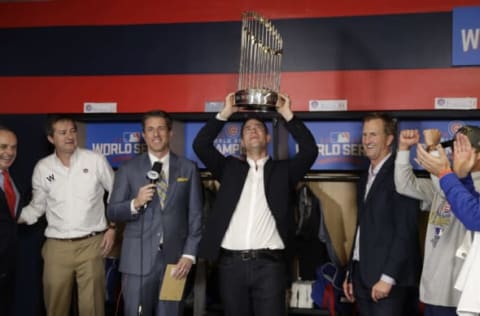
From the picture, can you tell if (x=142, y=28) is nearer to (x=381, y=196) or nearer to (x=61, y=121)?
(x=61, y=121)

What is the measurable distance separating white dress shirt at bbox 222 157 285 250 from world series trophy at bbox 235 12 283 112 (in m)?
0.46

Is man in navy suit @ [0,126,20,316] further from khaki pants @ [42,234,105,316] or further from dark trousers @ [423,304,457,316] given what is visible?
dark trousers @ [423,304,457,316]

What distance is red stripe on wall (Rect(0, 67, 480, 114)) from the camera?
13.2 feet

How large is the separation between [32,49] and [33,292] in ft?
6.04

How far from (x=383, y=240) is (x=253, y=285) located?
0.72 metres

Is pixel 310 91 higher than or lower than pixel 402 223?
higher

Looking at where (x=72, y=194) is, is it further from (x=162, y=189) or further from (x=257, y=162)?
(x=257, y=162)

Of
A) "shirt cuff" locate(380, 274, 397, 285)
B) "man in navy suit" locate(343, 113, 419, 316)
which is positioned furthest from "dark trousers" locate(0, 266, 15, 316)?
"shirt cuff" locate(380, 274, 397, 285)

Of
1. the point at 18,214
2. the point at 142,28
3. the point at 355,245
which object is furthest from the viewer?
the point at 142,28

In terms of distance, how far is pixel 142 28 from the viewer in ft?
14.6

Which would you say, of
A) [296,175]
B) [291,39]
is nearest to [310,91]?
[291,39]

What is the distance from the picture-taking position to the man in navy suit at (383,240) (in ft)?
9.98

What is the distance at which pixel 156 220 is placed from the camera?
3398 mm

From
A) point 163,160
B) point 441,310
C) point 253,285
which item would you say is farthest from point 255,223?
point 441,310
